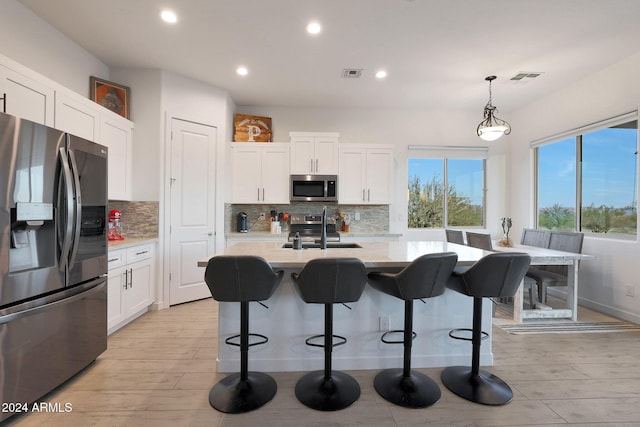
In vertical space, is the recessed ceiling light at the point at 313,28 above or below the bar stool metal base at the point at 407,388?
above

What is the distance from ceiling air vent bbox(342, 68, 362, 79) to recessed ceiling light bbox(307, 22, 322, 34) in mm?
846

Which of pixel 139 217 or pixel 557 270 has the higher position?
pixel 139 217

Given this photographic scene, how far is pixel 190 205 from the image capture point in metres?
3.82

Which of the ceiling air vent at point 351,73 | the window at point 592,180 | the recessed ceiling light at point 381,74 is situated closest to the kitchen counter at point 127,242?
the ceiling air vent at point 351,73

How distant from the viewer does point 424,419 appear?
68.2 inches

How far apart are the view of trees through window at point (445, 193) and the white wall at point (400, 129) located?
7.4 inches

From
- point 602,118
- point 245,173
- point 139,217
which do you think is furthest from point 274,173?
Answer: point 602,118

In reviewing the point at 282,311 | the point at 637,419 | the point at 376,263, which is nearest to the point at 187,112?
the point at 282,311

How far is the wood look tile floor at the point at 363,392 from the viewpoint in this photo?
173 centimetres

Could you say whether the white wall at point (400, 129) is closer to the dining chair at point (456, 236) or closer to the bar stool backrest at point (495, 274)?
the dining chair at point (456, 236)

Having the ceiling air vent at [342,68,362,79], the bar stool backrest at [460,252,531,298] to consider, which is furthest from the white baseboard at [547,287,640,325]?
the ceiling air vent at [342,68,362,79]

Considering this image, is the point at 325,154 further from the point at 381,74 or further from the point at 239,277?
the point at 239,277

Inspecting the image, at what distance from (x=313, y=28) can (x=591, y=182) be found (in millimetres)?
3959

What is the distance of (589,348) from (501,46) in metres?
2.95
